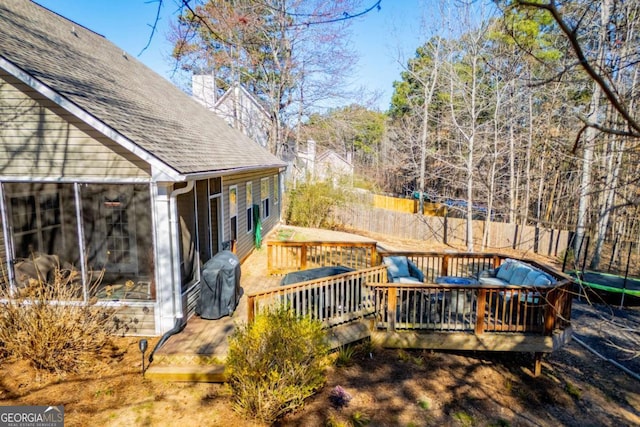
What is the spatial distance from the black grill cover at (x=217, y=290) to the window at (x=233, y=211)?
3189 mm

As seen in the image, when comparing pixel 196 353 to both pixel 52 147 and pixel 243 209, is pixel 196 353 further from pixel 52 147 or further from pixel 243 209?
pixel 243 209

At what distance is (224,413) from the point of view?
4.56 metres

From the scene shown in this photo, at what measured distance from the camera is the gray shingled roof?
5805mm

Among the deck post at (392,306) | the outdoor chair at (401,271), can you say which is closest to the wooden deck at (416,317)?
the deck post at (392,306)

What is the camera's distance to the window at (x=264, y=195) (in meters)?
14.5

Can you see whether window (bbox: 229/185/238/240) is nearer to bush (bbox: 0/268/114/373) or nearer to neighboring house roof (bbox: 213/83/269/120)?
bush (bbox: 0/268/114/373)

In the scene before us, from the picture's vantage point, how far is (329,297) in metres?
6.21

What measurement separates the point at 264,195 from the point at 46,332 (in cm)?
1032

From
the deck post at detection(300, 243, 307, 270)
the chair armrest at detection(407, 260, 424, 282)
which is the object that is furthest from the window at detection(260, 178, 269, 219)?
the chair armrest at detection(407, 260, 424, 282)

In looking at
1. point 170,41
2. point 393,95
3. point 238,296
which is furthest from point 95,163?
point 393,95

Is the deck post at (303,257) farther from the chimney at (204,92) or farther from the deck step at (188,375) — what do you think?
the chimney at (204,92)

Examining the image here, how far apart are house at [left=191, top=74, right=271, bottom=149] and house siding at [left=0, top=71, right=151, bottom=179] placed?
52.5 ft

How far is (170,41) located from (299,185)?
10544mm

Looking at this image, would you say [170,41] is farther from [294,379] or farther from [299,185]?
[294,379]
